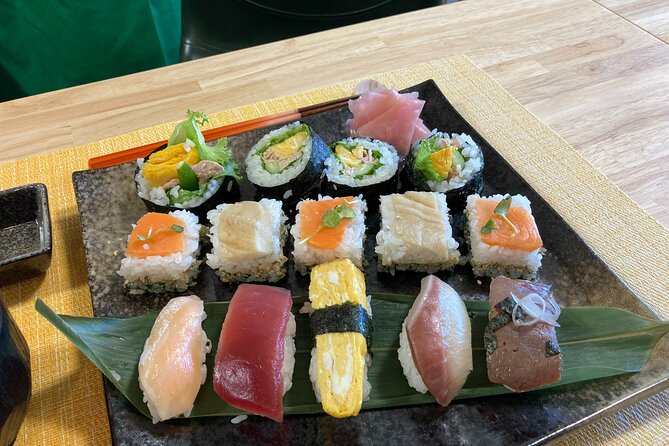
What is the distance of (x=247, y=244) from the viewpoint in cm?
200

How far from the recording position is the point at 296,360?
1776 mm

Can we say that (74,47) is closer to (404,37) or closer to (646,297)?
(404,37)

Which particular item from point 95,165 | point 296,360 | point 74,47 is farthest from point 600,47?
point 74,47

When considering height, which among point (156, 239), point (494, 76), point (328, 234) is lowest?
point (494, 76)

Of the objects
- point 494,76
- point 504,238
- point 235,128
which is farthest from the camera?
point 494,76

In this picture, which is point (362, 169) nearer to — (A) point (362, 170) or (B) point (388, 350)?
(A) point (362, 170)

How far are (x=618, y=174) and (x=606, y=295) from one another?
0.81 metres

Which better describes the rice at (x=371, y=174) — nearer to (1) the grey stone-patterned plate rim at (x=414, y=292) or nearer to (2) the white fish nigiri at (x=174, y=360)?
(1) the grey stone-patterned plate rim at (x=414, y=292)

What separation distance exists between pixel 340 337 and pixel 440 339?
314mm

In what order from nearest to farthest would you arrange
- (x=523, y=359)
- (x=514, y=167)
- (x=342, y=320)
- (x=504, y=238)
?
(x=523, y=359)
(x=342, y=320)
(x=504, y=238)
(x=514, y=167)

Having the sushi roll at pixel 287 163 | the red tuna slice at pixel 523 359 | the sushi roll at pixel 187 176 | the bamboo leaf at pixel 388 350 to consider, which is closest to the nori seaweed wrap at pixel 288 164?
the sushi roll at pixel 287 163

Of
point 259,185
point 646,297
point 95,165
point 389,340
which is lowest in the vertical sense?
point 646,297

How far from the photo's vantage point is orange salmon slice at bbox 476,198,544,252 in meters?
1.94

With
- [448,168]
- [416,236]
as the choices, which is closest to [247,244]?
[416,236]
